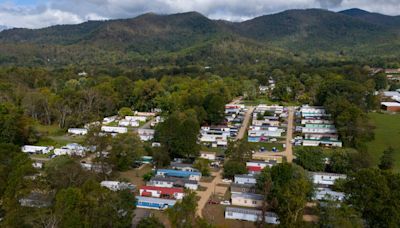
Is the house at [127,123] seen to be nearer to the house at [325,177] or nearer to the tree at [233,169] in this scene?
the tree at [233,169]

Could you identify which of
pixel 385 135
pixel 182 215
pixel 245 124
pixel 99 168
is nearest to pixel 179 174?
pixel 99 168

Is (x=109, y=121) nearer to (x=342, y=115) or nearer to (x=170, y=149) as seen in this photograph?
(x=170, y=149)

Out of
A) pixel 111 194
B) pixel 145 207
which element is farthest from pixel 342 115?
pixel 111 194

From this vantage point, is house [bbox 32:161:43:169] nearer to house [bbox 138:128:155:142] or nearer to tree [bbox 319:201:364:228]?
house [bbox 138:128:155:142]

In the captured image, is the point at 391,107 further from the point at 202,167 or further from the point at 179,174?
the point at 179,174

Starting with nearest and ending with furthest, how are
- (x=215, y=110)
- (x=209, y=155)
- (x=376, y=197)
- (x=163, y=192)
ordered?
(x=376, y=197) → (x=163, y=192) → (x=209, y=155) → (x=215, y=110)

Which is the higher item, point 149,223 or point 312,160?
point 149,223

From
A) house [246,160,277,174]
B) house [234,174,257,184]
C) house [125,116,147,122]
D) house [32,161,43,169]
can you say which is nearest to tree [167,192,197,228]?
house [234,174,257,184]
